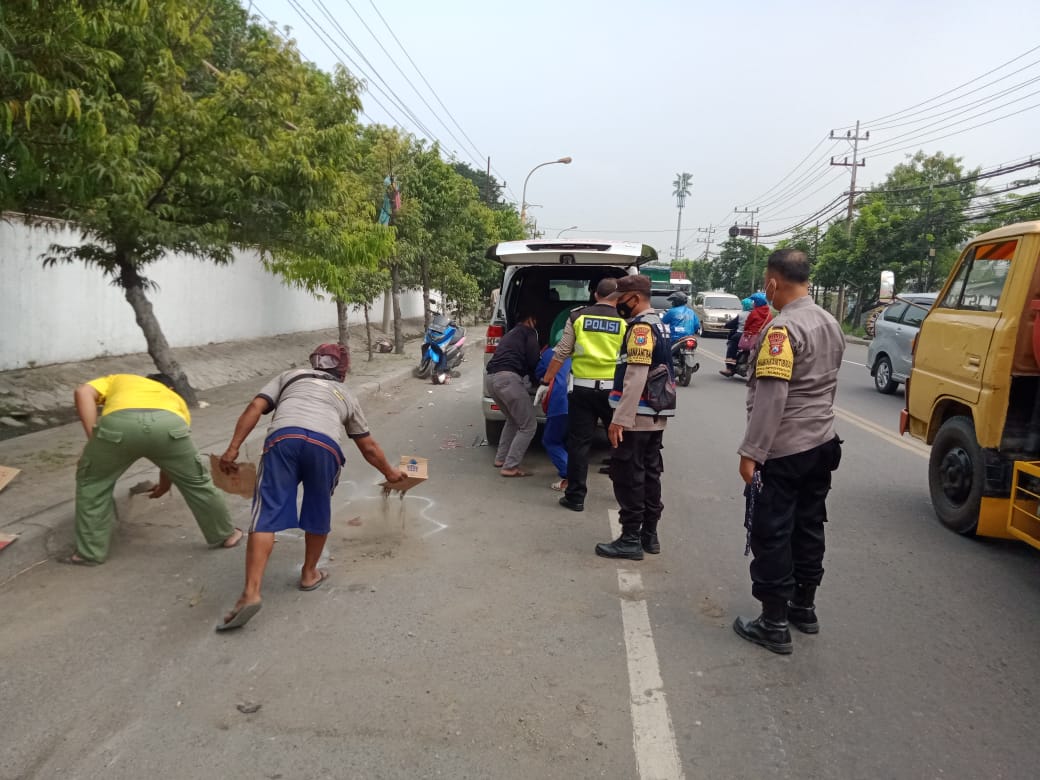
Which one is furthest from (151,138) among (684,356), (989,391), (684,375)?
(684,375)

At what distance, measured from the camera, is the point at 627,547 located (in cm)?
474

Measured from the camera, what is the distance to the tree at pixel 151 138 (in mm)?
4500

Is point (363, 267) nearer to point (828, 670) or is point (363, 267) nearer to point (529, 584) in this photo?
point (529, 584)

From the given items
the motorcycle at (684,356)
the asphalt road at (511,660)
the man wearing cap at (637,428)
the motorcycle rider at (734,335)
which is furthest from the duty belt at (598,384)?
the motorcycle rider at (734,335)

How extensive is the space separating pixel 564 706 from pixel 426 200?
15.6m

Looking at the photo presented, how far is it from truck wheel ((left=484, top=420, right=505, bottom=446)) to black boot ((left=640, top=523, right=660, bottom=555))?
9.94ft

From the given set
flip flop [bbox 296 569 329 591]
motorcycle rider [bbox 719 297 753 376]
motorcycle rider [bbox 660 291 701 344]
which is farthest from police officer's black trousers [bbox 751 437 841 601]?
motorcycle rider [bbox 719 297 753 376]

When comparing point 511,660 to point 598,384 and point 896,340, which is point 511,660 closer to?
point 598,384

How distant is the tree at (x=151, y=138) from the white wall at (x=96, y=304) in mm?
1153

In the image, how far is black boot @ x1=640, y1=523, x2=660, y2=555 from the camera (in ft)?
16.0

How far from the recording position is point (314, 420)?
12.8 feet

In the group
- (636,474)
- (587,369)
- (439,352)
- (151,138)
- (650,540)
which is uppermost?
(151,138)

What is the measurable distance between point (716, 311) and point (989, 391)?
89.1 ft

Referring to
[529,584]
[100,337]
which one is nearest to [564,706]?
[529,584]
